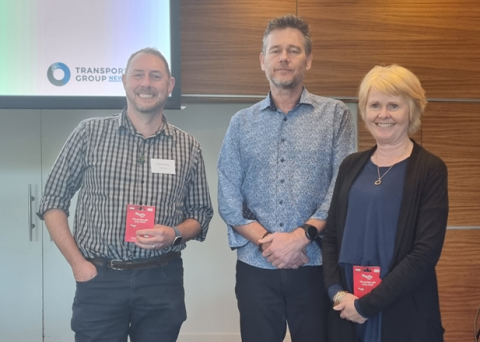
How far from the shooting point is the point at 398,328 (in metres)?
1.52

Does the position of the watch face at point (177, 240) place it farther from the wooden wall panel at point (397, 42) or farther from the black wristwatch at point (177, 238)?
the wooden wall panel at point (397, 42)

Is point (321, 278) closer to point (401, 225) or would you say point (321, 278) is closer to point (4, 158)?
point (401, 225)

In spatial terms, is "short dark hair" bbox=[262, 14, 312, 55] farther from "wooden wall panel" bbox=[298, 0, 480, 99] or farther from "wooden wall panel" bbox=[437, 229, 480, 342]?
"wooden wall panel" bbox=[437, 229, 480, 342]

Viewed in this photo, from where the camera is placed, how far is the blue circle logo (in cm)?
284

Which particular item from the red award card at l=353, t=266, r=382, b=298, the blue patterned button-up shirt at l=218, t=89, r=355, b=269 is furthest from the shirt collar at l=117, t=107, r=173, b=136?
the red award card at l=353, t=266, r=382, b=298

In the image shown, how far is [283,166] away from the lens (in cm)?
191

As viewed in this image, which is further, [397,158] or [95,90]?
[95,90]

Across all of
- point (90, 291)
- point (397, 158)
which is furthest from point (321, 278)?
point (90, 291)

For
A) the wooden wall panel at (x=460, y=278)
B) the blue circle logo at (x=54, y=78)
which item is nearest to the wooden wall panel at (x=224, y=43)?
the blue circle logo at (x=54, y=78)

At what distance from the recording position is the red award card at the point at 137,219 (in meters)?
1.79

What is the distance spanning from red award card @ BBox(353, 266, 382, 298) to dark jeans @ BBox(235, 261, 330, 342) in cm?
28

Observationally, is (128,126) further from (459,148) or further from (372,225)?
(459,148)

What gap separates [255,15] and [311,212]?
5.35 ft

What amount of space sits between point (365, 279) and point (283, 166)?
1.86ft
